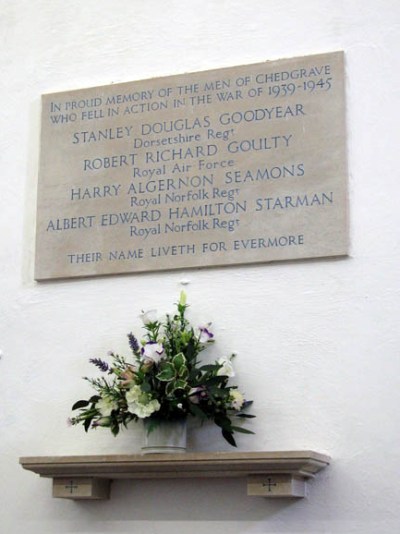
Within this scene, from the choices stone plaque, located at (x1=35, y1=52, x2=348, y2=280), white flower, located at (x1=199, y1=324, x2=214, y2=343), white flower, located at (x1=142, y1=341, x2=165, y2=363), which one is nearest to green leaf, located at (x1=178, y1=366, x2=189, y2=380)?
white flower, located at (x1=142, y1=341, x2=165, y2=363)

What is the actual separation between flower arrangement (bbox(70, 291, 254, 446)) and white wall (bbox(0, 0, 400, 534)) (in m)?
0.14

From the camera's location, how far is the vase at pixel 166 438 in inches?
229

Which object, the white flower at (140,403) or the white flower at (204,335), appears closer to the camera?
the white flower at (140,403)

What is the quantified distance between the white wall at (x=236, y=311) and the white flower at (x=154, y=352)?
34 cm

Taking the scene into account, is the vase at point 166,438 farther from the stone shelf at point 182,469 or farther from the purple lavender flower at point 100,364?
the purple lavender flower at point 100,364

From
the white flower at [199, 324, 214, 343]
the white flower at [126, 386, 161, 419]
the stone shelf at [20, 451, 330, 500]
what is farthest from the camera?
the white flower at [199, 324, 214, 343]

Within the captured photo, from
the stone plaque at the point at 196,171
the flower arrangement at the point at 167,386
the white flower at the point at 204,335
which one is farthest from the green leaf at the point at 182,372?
the stone plaque at the point at 196,171

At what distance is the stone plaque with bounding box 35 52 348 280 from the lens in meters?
6.14

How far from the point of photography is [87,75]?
6852 mm

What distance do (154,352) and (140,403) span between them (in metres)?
0.27

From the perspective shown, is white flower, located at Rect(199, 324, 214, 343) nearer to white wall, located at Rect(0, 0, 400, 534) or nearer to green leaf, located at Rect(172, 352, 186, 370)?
white wall, located at Rect(0, 0, 400, 534)

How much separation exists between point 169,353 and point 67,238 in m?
0.99

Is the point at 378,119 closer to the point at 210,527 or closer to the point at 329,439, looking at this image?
the point at 329,439

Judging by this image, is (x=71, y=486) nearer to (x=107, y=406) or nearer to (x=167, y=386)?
(x=107, y=406)
